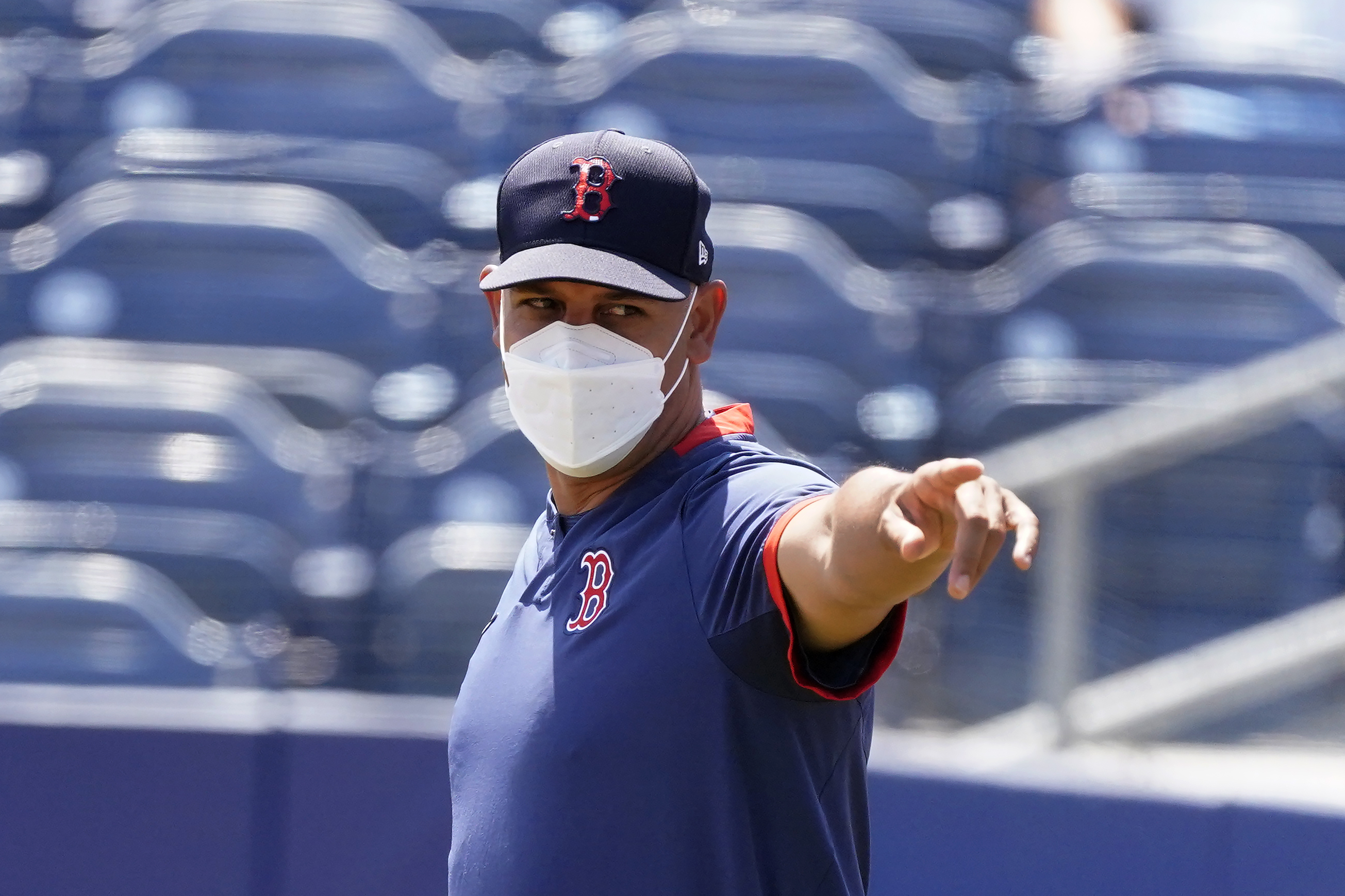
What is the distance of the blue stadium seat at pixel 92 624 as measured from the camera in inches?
137

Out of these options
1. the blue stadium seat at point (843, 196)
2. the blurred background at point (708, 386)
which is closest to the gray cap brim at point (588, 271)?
the blurred background at point (708, 386)

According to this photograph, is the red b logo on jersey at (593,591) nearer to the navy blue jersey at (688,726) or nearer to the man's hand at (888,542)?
the navy blue jersey at (688,726)

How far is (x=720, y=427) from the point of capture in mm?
1591

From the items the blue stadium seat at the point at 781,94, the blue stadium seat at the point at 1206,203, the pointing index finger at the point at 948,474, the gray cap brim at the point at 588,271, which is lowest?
the pointing index finger at the point at 948,474

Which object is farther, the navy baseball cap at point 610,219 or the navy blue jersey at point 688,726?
the navy baseball cap at point 610,219

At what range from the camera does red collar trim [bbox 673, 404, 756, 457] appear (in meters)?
1.55

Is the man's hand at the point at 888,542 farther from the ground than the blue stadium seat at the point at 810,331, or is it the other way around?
the blue stadium seat at the point at 810,331

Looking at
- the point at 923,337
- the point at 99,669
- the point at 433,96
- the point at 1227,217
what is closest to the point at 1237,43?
the point at 1227,217

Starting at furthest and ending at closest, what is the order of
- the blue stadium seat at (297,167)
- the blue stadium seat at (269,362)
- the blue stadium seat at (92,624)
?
the blue stadium seat at (297,167), the blue stadium seat at (269,362), the blue stadium seat at (92,624)

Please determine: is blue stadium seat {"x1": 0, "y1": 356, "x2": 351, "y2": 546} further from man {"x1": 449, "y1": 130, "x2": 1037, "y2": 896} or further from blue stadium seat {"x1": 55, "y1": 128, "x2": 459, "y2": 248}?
man {"x1": 449, "y1": 130, "x2": 1037, "y2": 896}

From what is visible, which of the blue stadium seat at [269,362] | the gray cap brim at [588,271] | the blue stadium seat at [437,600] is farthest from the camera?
the blue stadium seat at [269,362]

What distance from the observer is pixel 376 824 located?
294 cm

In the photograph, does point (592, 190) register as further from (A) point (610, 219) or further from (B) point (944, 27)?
(B) point (944, 27)

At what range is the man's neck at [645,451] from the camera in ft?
5.25
